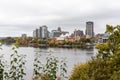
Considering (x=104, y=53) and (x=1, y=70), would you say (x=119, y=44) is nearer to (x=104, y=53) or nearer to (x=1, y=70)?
(x=104, y=53)

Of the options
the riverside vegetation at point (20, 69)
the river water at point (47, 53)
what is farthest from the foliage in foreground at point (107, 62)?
the riverside vegetation at point (20, 69)

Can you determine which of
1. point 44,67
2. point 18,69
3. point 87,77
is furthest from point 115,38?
point 18,69

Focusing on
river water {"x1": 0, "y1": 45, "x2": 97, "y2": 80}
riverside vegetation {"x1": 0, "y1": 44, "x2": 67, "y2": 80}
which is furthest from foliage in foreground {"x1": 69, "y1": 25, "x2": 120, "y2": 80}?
riverside vegetation {"x1": 0, "y1": 44, "x2": 67, "y2": 80}

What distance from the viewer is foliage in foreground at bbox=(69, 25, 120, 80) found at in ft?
64.7

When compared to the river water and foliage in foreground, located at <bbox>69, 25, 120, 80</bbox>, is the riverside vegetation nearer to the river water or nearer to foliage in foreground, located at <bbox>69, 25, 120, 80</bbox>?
the river water

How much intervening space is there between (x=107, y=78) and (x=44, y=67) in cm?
755

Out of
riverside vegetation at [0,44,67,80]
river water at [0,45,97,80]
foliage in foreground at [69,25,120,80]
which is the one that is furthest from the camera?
river water at [0,45,97,80]

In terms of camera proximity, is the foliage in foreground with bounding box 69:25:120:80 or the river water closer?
the foliage in foreground with bounding box 69:25:120:80

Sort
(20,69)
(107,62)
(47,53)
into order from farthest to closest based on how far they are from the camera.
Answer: (107,62) < (47,53) < (20,69)

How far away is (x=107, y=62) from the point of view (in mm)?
20812

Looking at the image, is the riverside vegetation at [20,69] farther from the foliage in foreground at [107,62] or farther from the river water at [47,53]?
the foliage in foreground at [107,62]

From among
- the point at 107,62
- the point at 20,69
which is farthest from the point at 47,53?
the point at 20,69

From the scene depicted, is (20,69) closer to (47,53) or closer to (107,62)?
(47,53)

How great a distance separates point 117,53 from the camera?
21.2 metres
